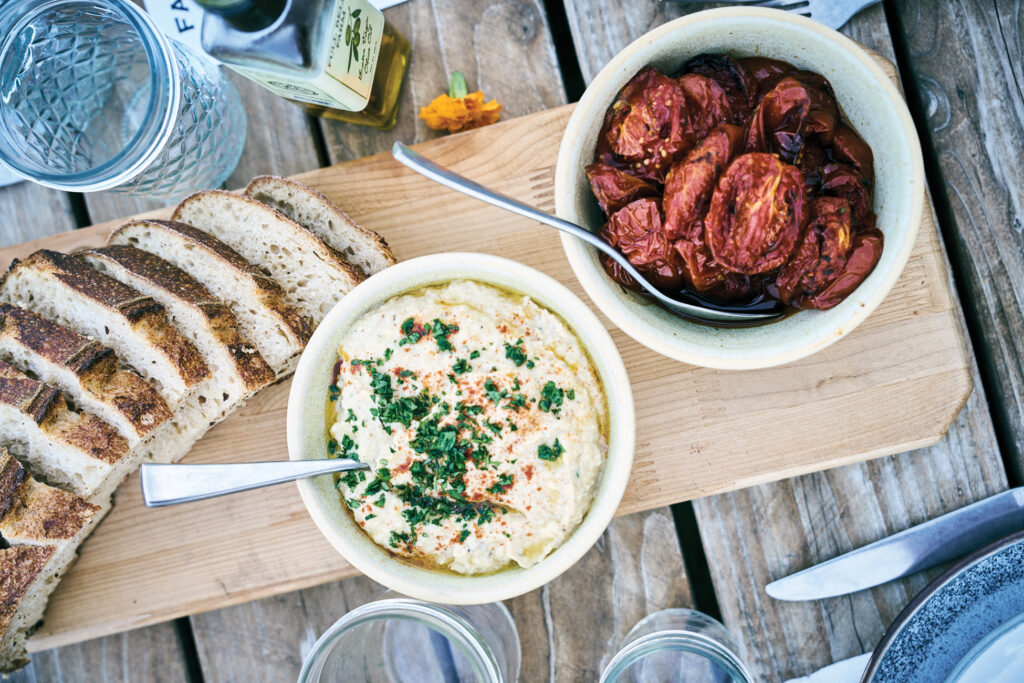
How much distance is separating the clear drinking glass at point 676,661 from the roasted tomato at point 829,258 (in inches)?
41.2

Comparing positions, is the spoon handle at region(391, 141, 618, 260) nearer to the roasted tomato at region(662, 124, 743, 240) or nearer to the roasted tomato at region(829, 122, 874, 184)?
the roasted tomato at region(662, 124, 743, 240)

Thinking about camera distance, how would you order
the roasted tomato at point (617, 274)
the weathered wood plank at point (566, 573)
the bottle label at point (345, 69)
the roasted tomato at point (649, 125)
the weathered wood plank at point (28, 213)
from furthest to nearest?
the weathered wood plank at point (28, 213), the weathered wood plank at point (566, 573), the bottle label at point (345, 69), the roasted tomato at point (617, 274), the roasted tomato at point (649, 125)

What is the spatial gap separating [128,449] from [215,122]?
3.39ft

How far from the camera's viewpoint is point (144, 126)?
6.74 ft

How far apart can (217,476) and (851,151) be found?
5.54 feet

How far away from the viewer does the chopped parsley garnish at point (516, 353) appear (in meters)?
1.84

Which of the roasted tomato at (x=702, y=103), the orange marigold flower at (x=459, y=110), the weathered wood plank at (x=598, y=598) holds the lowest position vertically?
the weathered wood plank at (x=598, y=598)

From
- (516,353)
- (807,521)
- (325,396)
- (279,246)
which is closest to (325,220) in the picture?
(279,246)

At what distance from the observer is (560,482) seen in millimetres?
1816

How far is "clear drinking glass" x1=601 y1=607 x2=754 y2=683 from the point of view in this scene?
2105mm

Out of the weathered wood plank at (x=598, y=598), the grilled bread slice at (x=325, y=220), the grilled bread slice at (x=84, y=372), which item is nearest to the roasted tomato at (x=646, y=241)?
the grilled bread slice at (x=325, y=220)

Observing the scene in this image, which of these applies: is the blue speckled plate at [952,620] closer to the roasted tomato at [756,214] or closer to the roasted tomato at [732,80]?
the roasted tomato at [756,214]

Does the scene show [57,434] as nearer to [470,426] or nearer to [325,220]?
[325,220]

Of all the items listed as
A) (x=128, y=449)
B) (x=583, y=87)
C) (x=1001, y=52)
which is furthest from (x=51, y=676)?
(x=1001, y=52)
